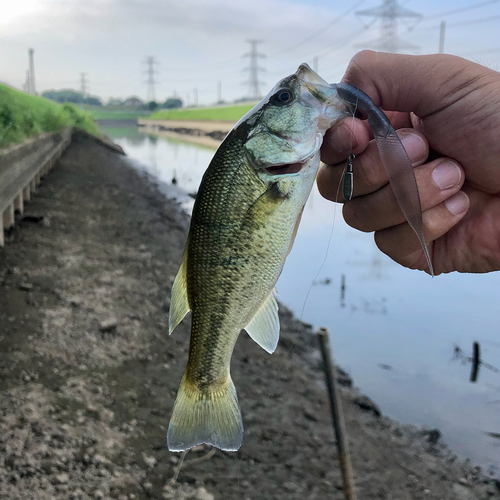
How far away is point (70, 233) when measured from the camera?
10.3 meters

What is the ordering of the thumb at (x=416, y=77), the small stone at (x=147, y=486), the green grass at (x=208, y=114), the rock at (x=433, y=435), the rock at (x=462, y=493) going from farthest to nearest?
the green grass at (x=208, y=114) < the rock at (x=433, y=435) < the rock at (x=462, y=493) < the small stone at (x=147, y=486) < the thumb at (x=416, y=77)

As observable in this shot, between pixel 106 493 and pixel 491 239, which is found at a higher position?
pixel 491 239

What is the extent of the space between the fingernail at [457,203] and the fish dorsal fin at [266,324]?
3.09 ft

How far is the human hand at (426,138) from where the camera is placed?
197cm

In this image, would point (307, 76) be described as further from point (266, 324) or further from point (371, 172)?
point (266, 324)

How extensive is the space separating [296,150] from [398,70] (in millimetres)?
643

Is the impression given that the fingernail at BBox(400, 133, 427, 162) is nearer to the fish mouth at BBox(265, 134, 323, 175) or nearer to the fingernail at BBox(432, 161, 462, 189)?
the fingernail at BBox(432, 161, 462, 189)

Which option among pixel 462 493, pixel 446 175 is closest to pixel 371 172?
pixel 446 175

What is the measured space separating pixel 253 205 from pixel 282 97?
1.42ft

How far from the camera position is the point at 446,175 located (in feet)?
6.74

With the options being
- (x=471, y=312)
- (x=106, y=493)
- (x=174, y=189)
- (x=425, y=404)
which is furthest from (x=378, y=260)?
(x=174, y=189)

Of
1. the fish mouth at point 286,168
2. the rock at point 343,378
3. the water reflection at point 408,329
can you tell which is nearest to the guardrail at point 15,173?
the water reflection at point 408,329

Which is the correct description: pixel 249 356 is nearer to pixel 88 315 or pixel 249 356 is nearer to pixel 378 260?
pixel 88 315

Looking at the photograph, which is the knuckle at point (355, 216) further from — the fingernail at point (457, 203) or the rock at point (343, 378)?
the rock at point (343, 378)
